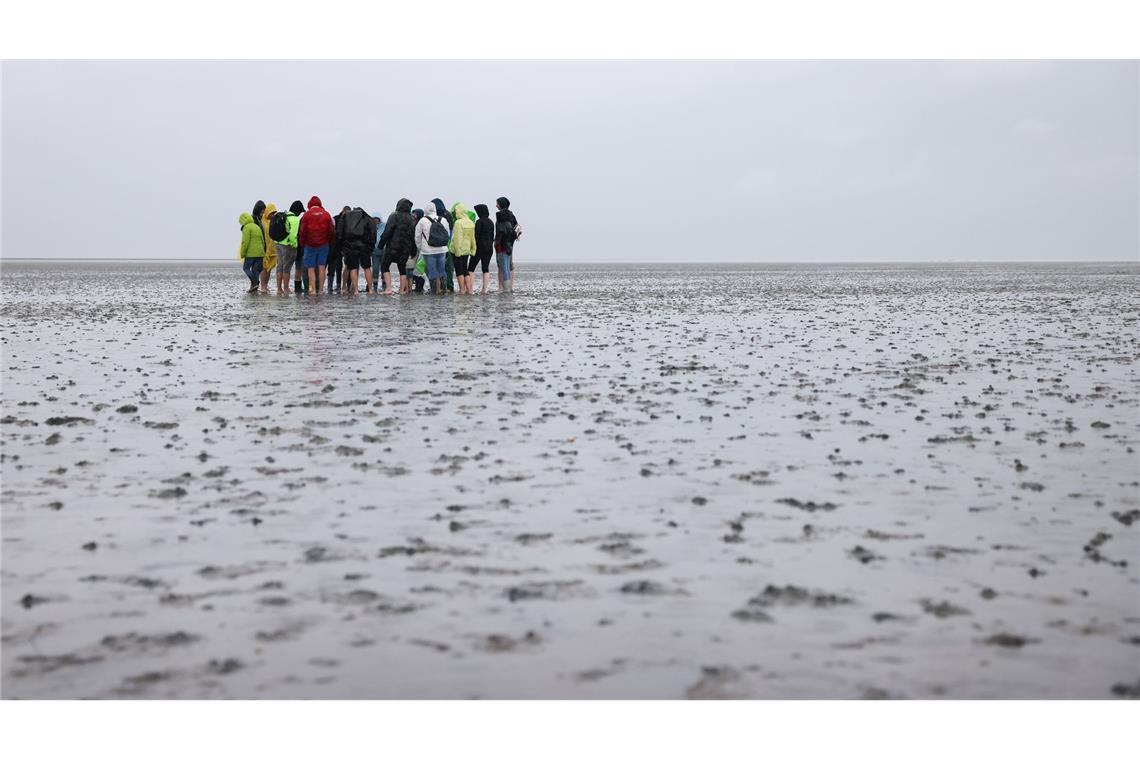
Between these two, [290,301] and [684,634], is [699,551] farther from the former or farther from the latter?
[290,301]

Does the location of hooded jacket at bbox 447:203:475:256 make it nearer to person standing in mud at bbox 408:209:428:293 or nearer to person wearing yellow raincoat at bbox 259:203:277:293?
person standing in mud at bbox 408:209:428:293

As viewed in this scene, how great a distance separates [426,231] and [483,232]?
1.27 m

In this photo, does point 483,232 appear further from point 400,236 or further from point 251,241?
point 251,241

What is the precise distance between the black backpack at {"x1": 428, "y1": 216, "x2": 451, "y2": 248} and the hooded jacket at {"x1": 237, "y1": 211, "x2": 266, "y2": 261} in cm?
387

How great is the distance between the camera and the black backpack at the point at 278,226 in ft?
95.2

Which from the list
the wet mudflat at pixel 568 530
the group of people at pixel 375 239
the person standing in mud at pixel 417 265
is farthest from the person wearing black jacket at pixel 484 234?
the wet mudflat at pixel 568 530

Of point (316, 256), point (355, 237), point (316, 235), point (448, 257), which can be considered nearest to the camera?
point (316, 235)

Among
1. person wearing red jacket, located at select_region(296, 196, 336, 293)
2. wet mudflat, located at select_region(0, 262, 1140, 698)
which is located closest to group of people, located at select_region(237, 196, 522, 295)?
person wearing red jacket, located at select_region(296, 196, 336, 293)

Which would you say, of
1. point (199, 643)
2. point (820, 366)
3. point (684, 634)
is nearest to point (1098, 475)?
point (684, 634)

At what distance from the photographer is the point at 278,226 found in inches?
1149

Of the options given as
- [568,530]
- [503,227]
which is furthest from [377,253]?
[568,530]

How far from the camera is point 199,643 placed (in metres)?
5.30

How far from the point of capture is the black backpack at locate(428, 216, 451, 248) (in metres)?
29.2

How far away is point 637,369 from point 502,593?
990 cm
